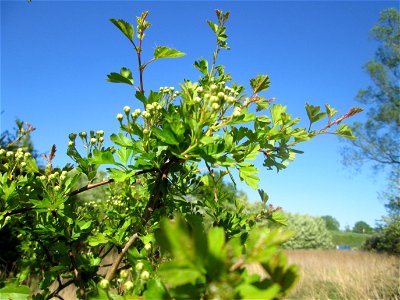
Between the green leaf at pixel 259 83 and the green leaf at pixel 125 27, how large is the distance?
459 millimetres

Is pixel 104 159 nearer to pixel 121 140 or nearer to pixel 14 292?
pixel 121 140

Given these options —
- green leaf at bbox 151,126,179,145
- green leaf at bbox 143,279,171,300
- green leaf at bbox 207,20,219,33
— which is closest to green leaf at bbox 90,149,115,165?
green leaf at bbox 151,126,179,145

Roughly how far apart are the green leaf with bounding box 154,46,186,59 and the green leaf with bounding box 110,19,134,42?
9 cm

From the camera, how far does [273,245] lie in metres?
0.47

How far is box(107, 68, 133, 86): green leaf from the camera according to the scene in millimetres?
1057

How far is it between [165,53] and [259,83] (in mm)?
373

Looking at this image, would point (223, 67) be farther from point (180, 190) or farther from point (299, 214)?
point (299, 214)

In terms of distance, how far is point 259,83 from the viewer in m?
1.22

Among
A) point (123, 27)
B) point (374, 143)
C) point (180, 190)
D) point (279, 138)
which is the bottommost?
point (180, 190)

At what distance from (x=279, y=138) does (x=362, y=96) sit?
58.6ft

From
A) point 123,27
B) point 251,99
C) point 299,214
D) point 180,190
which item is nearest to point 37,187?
point 180,190

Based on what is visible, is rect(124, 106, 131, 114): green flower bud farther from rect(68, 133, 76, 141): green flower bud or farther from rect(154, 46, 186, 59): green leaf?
rect(68, 133, 76, 141): green flower bud

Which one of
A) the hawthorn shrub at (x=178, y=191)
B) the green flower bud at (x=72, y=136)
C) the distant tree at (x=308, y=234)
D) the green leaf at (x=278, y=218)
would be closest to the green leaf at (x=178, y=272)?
the hawthorn shrub at (x=178, y=191)

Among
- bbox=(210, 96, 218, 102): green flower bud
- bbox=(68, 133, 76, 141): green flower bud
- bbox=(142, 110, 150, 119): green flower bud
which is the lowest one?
bbox=(210, 96, 218, 102): green flower bud
